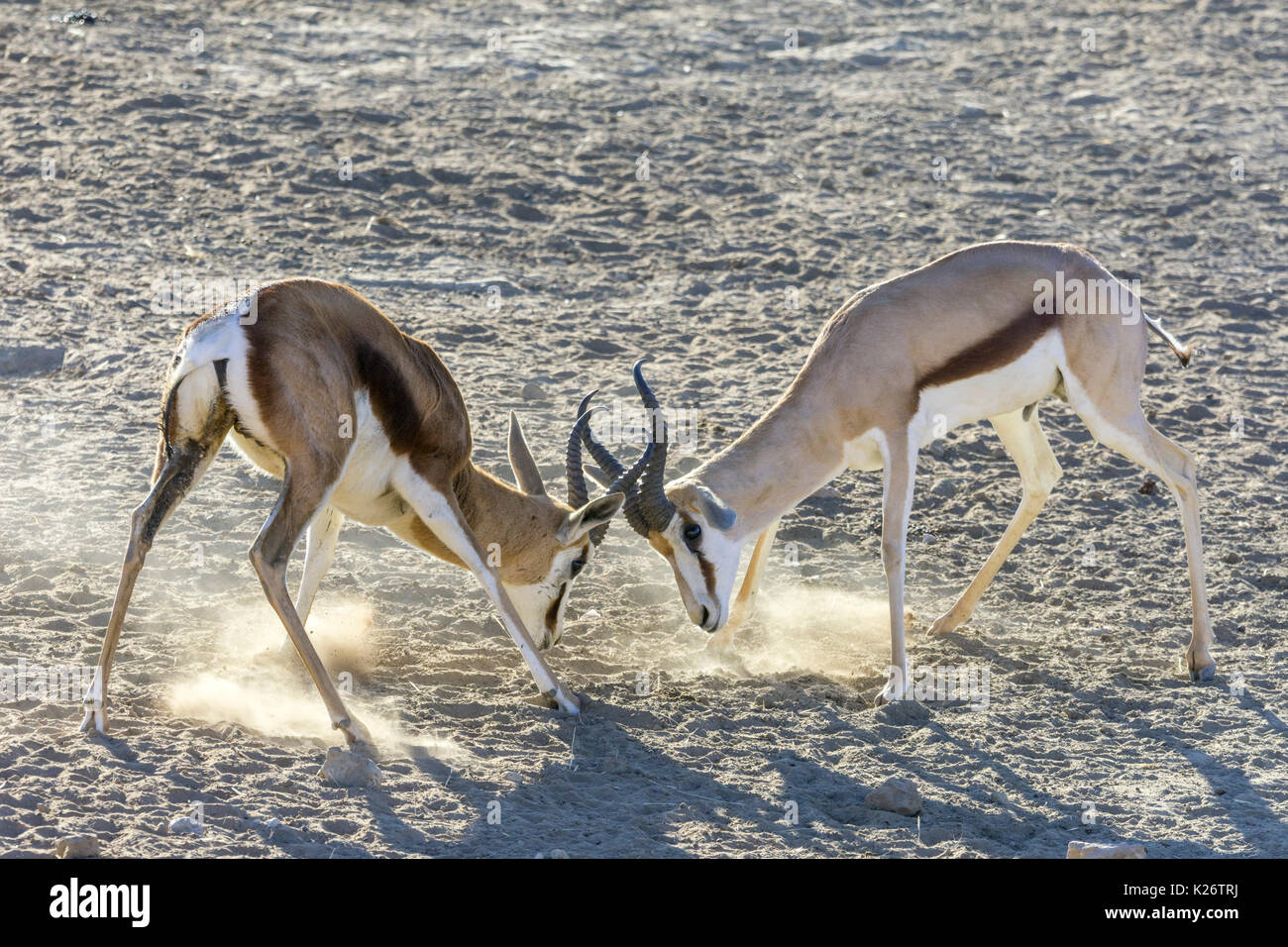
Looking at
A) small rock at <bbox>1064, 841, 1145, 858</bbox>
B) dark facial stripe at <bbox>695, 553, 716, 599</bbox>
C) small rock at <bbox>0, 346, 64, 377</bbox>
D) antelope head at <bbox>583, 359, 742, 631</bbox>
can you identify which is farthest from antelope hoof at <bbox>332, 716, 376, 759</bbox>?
small rock at <bbox>0, 346, 64, 377</bbox>

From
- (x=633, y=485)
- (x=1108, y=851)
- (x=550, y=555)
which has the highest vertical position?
(x=633, y=485)

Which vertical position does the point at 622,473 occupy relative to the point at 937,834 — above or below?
above

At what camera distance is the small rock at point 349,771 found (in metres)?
6.12

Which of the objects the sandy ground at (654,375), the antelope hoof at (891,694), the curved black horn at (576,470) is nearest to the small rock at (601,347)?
the sandy ground at (654,375)

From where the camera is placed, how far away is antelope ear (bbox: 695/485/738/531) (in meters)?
7.64

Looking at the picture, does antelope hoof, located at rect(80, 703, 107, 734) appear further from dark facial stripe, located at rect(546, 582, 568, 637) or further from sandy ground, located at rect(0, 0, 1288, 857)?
dark facial stripe, located at rect(546, 582, 568, 637)

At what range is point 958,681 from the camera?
25.5 feet

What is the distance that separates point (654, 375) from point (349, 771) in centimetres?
545

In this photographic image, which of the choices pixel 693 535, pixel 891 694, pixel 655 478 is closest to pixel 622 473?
pixel 655 478

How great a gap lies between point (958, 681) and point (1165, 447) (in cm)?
180

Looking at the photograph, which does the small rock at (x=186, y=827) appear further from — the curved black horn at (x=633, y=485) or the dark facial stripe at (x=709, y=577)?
the dark facial stripe at (x=709, y=577)

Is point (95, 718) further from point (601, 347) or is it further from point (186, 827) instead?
point (601, 347)

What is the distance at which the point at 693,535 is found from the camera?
7.64m

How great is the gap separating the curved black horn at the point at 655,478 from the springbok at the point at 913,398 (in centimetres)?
2
